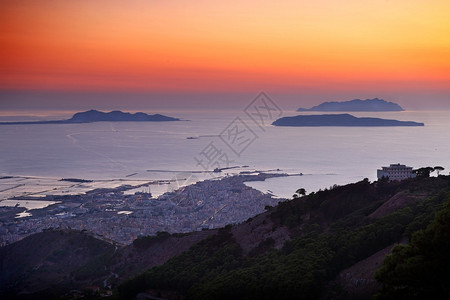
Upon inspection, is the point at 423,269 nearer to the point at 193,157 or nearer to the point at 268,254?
the point at 268,254

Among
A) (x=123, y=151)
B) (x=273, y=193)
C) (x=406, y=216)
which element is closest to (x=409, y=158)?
(x=273, y=193)

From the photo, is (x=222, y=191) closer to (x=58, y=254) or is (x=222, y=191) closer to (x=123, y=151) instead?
(x=58, y=254)

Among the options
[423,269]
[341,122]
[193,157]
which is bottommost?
[193,157]

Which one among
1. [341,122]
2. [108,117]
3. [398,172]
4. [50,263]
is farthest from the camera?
[108,117]

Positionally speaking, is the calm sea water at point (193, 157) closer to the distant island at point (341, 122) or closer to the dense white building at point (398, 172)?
the dense white building at point (398, 172)

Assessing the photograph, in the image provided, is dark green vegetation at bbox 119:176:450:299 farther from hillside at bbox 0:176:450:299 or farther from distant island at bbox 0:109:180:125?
distant island at bbox 0:109:180:125

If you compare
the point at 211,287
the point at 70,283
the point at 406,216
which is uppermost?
the point at 406,216

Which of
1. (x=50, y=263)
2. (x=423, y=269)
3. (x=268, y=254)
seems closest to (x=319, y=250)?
(x=268, y=254)
